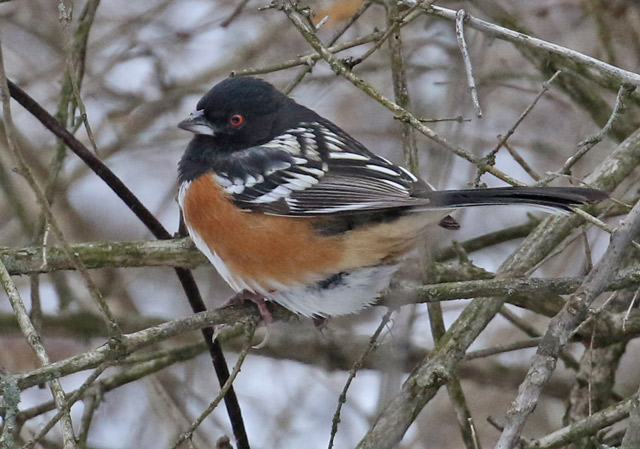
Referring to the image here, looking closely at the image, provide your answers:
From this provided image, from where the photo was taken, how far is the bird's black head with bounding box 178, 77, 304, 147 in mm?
3438

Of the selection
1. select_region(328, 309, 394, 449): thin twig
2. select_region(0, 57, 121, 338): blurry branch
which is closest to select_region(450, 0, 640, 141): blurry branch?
select_region(328, 309, 394, 449): thin twig

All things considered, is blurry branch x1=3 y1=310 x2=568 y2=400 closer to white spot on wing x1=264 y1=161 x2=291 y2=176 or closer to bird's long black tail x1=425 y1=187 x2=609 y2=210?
white spot on wing x1=264 y1=161 x2=291 y2=176

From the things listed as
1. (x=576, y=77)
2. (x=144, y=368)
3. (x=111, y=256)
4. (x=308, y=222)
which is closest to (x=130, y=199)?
(x=111, y=256)

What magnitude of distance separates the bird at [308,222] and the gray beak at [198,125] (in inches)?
6.1

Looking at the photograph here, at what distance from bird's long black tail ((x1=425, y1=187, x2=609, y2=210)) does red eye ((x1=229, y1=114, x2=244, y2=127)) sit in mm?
1079

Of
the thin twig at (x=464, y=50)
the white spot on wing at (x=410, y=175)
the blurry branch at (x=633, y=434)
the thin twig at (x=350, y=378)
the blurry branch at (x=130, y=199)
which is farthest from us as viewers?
the white spot on wing at (x=410, y=175)

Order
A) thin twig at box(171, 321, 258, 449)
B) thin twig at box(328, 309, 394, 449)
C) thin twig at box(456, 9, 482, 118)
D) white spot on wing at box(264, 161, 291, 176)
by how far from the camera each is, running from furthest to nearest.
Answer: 1. white spot on wing at box(264, 161, 291, 176)
2. thin twig at box(328, 309, 394, 449)
3. thin twig at box(456, 9, 482, 118)
4. thin twig at box(171, 321, 258, 449)

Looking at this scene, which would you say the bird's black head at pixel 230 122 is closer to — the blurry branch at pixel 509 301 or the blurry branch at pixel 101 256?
the blurry branch at pixel 101 256

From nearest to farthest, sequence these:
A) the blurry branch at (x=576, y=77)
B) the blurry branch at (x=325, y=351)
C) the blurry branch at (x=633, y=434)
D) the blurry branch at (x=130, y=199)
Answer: the blurry branch at (x=633, y=434) → the blurry branch at (x=130, y=199) → the blurry branch at (x=576, y=77) → the blurry branch at (x=325, y=351)

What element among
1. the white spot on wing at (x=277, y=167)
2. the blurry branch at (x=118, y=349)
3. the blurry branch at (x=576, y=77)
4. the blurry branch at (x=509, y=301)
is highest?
the blurry branch at (x=576, y=77)

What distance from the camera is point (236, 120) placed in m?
3.46

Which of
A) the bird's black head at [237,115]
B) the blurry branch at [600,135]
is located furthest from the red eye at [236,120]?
the blurry branch at [600,135]

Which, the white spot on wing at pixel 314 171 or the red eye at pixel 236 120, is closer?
the white spot on wing at pixel 314 171

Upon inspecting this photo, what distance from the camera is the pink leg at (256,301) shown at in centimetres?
301
